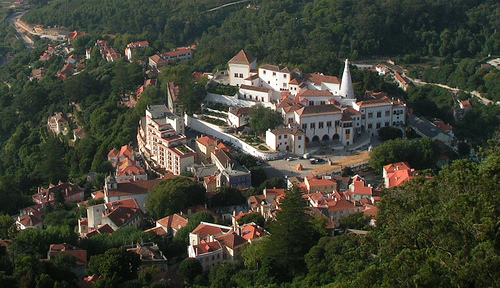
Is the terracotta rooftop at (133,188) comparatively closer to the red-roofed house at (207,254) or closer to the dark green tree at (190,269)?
the red-roofed house at (207,254)

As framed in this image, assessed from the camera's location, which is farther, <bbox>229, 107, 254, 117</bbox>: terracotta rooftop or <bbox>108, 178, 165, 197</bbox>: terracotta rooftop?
<bbox>229, 107, 254, 117</bbox>: terracotta rooftop

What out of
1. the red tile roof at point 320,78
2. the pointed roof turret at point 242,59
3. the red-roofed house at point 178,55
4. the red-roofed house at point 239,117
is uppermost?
the pointed roof turret at point 242,59

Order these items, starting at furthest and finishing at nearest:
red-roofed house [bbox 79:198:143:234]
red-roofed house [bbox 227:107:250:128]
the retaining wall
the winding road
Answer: the winding road → red-roofed house [bbox 227:107:250:128] → the retaining wall → red-roofed house [bbox 79:198:143:234]

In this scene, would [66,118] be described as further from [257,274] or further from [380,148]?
[257,274]

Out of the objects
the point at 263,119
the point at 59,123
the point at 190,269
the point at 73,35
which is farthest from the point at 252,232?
the point at 73,35

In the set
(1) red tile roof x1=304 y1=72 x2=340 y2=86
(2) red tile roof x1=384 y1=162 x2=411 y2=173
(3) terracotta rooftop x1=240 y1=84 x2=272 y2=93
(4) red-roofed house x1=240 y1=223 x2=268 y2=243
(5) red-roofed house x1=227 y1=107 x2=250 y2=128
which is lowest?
(2) red tile roof x1=384 y1=162 x2=411 y2=173

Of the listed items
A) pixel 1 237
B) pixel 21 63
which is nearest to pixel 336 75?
pixel 1 237

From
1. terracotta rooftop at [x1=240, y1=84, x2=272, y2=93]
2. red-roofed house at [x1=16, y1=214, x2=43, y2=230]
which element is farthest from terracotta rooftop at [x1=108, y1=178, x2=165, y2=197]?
terracotta rooftop at [x1=240, y1=84, x2=272, y2=93]

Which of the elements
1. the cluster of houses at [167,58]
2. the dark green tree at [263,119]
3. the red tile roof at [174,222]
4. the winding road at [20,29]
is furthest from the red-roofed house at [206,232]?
the winding road at [20,29]

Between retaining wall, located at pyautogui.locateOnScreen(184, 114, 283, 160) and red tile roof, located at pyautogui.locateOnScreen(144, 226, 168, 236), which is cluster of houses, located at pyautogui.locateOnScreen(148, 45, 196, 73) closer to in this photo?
retaining wall, located at pyautogui.locateOnScreen(184, 114, 283, 160)

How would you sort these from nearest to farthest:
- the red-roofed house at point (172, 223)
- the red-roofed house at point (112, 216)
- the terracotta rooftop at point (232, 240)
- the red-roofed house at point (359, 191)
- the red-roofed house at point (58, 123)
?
the terracotta rooftop at point (232, 240) → the red-roofed house at point (172, 223) → the red-roofed house at point (112, 216) → the red-roofed house at point (359, 191) → the red-roofed house at point (58, 123)

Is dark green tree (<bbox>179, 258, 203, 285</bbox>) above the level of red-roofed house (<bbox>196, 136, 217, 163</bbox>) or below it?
above
